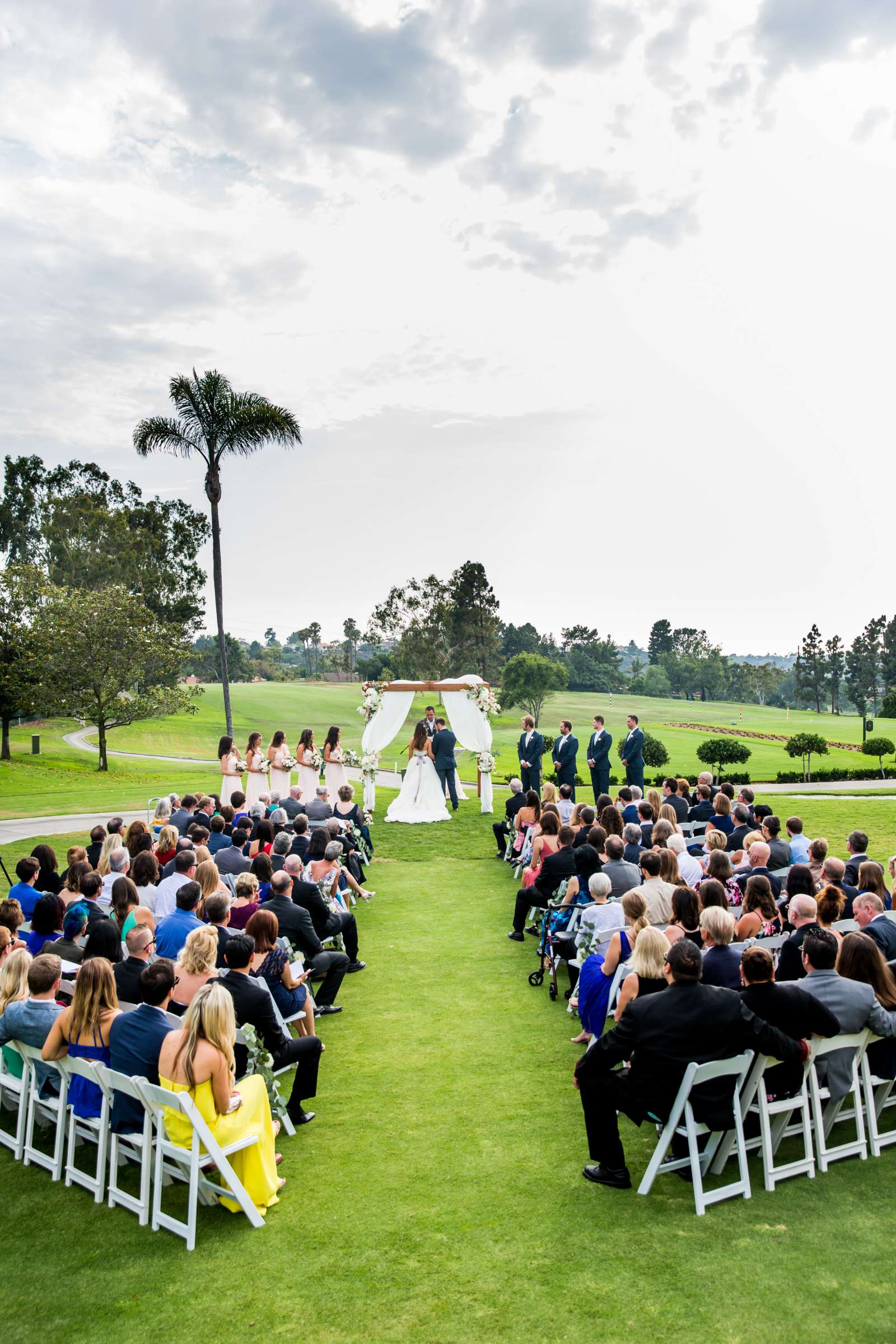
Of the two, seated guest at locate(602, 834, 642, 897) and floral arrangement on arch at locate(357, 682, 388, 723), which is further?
floral arrangement on arch at locate(357, 682, 388, 723)

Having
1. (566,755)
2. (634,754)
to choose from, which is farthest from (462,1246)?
(634,754)

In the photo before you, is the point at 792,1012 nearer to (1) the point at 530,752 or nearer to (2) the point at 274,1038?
(2) the point at 274,1038

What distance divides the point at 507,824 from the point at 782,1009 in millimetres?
10177

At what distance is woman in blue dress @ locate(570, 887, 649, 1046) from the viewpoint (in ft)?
20.6

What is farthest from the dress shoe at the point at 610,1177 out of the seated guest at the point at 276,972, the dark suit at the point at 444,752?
the dark suit at the point at 444,752

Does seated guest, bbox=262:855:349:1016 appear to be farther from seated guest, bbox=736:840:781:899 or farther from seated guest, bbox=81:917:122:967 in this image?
seated guest, bbox=736:840:781:899

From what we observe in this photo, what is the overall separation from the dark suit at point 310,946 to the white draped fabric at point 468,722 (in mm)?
11291

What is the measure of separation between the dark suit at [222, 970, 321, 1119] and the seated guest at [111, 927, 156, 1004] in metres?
0.77

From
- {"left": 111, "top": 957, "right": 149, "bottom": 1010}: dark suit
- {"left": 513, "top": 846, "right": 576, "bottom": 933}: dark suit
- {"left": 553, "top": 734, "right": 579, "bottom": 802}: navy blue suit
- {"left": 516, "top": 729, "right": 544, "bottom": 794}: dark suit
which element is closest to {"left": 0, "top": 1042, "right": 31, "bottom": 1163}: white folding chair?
{"left": 111, "top": 957, "right": 149, "bottom": 1010}: dark suit

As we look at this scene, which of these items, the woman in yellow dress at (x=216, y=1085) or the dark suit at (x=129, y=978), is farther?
the dark suit at (x=129, y=978)

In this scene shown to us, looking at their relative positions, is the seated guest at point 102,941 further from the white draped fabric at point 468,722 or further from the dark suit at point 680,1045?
the white draped fabric at point 468,722

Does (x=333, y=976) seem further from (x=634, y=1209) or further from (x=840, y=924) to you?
(x=840, y=924)

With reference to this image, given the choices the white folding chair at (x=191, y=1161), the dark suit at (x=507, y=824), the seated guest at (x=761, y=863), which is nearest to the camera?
the white folding chair at (x=191, y=1161)

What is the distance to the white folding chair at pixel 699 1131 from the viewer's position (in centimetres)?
460
